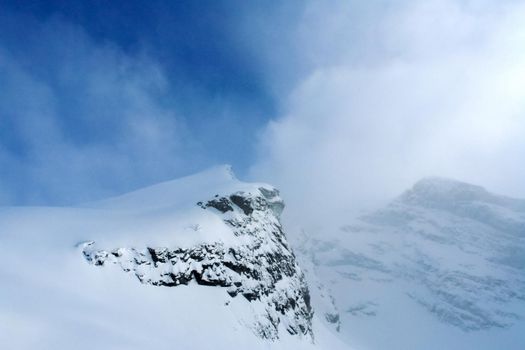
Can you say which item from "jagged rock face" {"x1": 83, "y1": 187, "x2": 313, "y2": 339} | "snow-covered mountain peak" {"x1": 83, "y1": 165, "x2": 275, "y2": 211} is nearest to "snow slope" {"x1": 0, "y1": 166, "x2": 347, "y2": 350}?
"jagged rock face" {"x1": 83, "y1": 187, "x2": 313, "y2": 339}

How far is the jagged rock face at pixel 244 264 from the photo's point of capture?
135 feet

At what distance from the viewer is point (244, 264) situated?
50.5 meters

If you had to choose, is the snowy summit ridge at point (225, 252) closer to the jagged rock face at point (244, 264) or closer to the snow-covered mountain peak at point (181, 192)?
the jagged rock face at point (244, 264)

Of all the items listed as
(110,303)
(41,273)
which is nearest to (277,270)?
(110,303)

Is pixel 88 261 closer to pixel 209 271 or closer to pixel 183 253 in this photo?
pixel 183 253

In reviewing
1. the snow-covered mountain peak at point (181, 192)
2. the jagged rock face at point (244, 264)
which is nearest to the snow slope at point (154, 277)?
the jagged rock face at point (244, 264)

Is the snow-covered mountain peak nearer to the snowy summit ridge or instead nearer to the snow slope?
the snowy summit ridge

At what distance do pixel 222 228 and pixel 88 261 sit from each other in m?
16.9

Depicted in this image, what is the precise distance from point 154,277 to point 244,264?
12.5m

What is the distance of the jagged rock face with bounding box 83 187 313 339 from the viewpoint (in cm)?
4103

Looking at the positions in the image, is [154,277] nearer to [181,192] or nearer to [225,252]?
[225,252]

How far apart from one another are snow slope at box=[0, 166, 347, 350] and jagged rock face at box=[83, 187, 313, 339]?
127 mm

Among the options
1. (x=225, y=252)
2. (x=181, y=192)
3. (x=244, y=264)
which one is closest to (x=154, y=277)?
(x=225, y=252)

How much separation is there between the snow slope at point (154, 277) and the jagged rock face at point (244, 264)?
0.42ft
